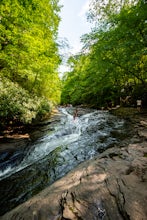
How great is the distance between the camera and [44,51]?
11.4m

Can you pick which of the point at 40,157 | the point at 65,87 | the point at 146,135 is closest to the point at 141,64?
the point at 146,135

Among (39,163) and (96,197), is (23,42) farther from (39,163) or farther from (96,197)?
(96,197)

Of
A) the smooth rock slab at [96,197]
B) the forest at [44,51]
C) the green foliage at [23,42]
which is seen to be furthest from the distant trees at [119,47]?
the smooth rock slab at [96,197]

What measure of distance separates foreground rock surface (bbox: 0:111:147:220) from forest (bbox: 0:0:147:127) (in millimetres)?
5501

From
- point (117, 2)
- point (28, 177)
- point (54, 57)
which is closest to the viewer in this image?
point (28, 177)

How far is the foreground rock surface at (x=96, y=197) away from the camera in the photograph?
229cm

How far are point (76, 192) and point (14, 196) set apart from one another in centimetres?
208

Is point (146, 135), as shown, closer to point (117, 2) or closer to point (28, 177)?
point (28, 177)

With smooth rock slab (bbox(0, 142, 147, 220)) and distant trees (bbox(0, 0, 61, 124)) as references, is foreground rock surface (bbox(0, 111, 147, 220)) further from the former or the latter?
distant trees (bbox(0, 0, 61, 124))

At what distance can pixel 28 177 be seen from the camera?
4.74 m

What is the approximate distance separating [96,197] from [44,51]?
10543 mm

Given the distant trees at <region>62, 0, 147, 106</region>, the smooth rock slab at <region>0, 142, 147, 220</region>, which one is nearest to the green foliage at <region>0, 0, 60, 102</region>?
the distant trees at <region>62, 0, 147, 106</region>

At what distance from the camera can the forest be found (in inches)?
324

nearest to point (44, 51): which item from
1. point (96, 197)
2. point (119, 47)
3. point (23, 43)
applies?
point (23, 43)
